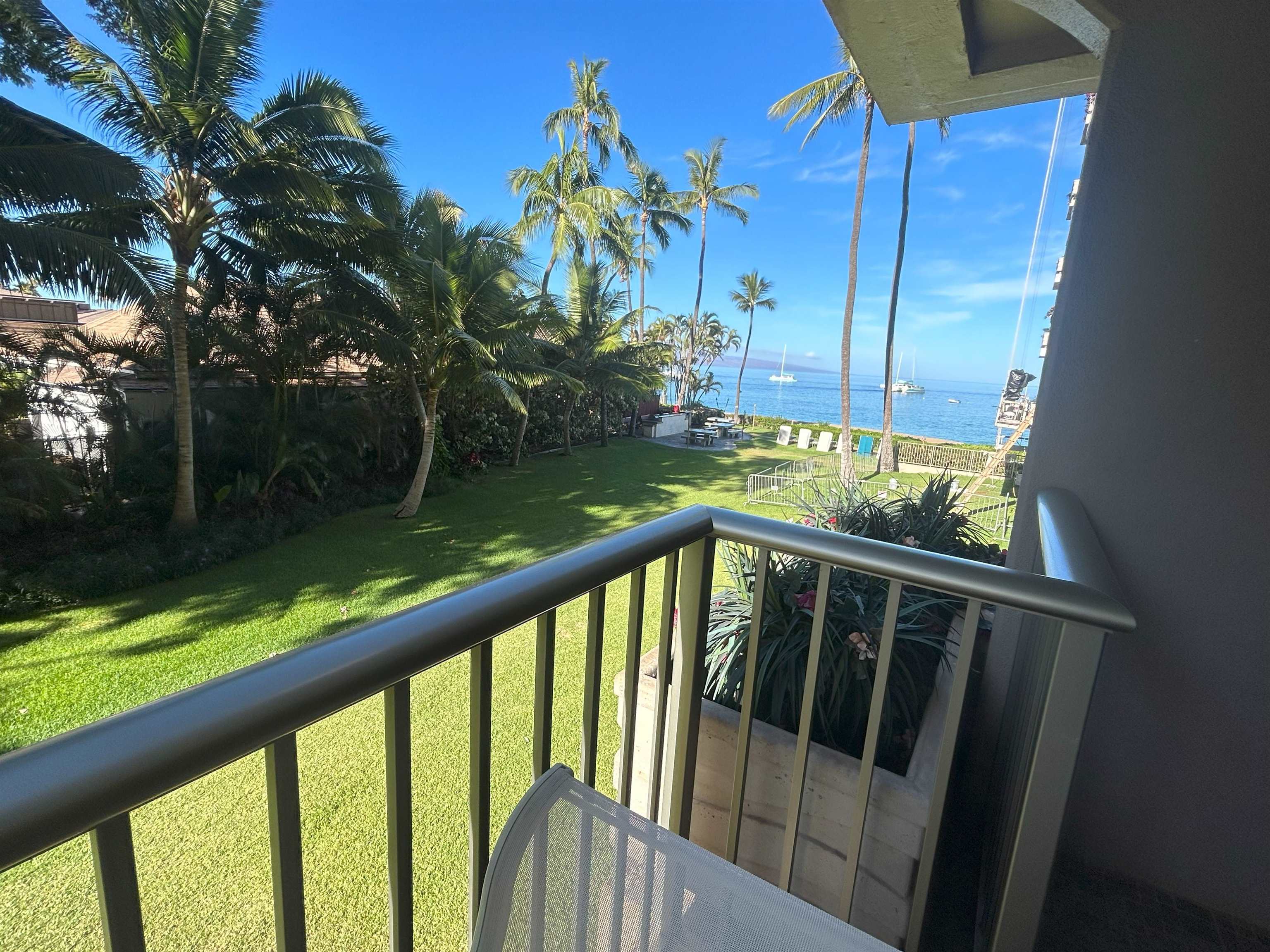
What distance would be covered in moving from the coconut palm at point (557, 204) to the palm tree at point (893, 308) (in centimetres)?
840

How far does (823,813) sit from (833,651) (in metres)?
0.49

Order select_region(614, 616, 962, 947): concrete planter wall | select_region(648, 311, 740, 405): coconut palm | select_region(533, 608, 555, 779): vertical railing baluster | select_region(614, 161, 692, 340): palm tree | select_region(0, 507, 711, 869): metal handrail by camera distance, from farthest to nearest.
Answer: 1. select_region(648, 311, 740, 405): coconut palm
2. select_region(614, 161, 692, 340): palm tree
3. select_region(614, 616, 962, 947): concrete planter wall
4. select_region(533, 608, 555, 779): vertical railing baluster
5. select_region(0, 507, 711, 869): metal handrail

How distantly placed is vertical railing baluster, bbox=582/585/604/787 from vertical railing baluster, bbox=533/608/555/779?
65 mm

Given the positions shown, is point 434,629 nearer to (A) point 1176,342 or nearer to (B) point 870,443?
(A) point 1176,342

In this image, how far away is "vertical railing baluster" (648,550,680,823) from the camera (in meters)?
1.18

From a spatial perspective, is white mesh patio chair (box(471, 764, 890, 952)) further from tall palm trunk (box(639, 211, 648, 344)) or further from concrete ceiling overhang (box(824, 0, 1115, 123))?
tall palm trunk (box(639, 211, 648, 344))

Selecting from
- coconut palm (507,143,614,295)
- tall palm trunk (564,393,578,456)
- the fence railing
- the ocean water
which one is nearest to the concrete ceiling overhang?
tall palm trunk (564,393,578,456)

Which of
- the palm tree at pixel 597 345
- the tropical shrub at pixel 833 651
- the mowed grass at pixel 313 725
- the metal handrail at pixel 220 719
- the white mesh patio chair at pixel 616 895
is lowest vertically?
the mowed grass at pixel 313 725

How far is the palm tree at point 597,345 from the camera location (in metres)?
13.8

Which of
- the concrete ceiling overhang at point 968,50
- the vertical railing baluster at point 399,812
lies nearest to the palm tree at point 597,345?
the concrete ceiling overhang at point 968,50

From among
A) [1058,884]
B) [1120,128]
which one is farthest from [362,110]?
[1058,884]

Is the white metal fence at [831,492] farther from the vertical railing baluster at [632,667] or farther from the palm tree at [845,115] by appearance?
the palm tree at [845,115]

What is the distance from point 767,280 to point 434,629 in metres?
38.2

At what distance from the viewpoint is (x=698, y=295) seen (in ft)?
90.6
